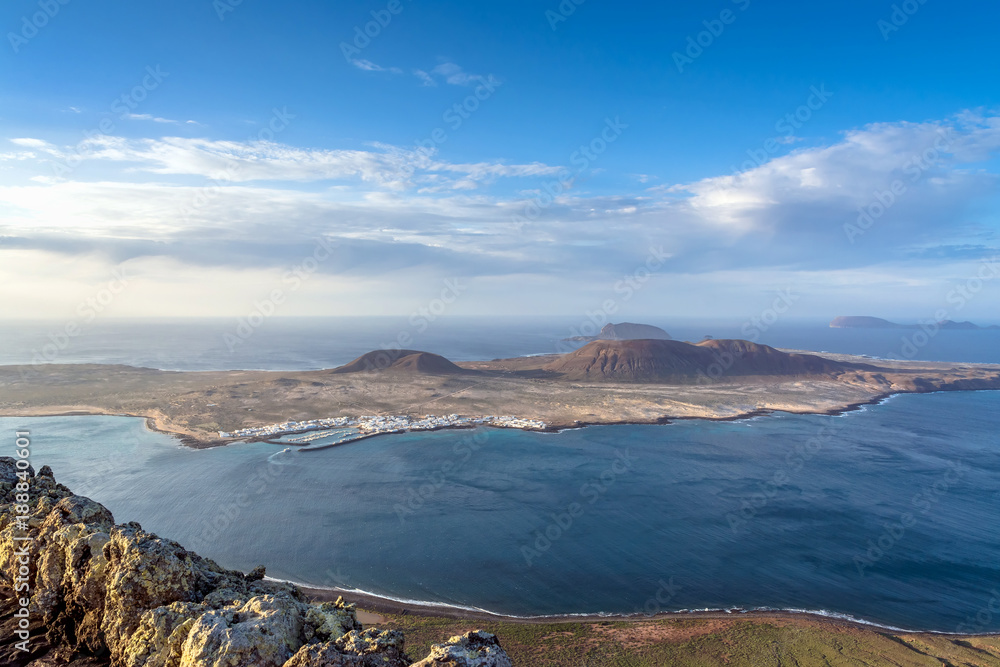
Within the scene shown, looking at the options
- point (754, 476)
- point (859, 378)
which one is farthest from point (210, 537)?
point (859, 378)

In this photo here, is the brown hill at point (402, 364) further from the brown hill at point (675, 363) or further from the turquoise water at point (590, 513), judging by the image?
the turquoise water at point (590, 513)

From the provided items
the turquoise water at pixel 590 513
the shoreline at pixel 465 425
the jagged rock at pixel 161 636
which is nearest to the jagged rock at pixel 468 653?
the jagged rock at pixel 161 636

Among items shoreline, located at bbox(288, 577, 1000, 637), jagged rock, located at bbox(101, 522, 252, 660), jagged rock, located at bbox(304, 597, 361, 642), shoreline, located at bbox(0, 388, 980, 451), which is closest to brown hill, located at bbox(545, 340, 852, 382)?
shoreline, located at bbox(0, 388, 980, 451)

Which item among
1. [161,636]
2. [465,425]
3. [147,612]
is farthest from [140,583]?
[465,425]

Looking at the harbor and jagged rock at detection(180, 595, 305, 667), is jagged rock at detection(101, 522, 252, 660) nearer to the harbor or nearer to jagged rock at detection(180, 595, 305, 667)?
jagged rock at detection(180, 595, 305, 667)

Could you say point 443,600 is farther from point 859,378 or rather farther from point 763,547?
point 859,378

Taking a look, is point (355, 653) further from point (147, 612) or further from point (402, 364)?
point (402, 364)
